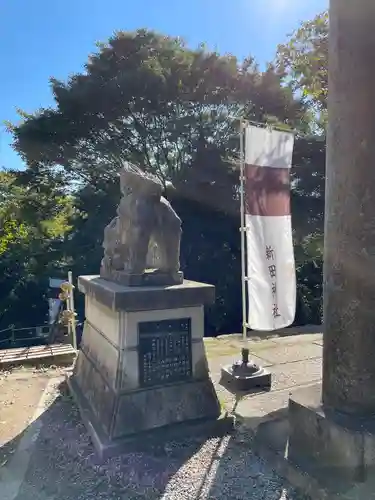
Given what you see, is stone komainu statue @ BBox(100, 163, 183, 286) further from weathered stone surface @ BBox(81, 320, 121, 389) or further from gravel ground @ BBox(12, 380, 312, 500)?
gravel ground @ BBox(12, 380, 312, 500)

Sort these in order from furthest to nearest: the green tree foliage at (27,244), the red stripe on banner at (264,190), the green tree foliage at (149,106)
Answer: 1. the green tree foliage at (27,244)
2. the green tree foliage at (149,106)
3. the red stripe on banner at (264,190)

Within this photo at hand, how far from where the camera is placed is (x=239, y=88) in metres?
11.7

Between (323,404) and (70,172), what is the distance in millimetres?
12377

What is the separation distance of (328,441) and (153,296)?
1.47 metres

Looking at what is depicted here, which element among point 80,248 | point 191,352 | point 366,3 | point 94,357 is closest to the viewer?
point 366,3

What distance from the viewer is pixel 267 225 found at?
3775 millimetres

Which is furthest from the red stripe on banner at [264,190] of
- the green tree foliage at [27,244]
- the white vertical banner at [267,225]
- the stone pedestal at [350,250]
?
the green tree foliage at [27,244]

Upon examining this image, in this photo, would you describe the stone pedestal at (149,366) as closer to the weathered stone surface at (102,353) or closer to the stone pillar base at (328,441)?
the weathered stone surface at (102,353)

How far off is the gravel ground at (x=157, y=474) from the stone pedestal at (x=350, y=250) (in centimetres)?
45

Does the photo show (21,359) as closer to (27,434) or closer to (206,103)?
(27,434)

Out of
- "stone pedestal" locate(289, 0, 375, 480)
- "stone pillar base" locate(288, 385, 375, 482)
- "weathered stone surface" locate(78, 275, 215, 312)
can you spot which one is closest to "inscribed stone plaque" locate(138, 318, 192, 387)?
"weathered stone surface" locate(78, 275, 215, 312)

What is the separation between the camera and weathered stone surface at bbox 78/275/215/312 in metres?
2.82

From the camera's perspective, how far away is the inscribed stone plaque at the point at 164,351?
293cm

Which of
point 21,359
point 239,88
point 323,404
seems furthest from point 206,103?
point 323,404
